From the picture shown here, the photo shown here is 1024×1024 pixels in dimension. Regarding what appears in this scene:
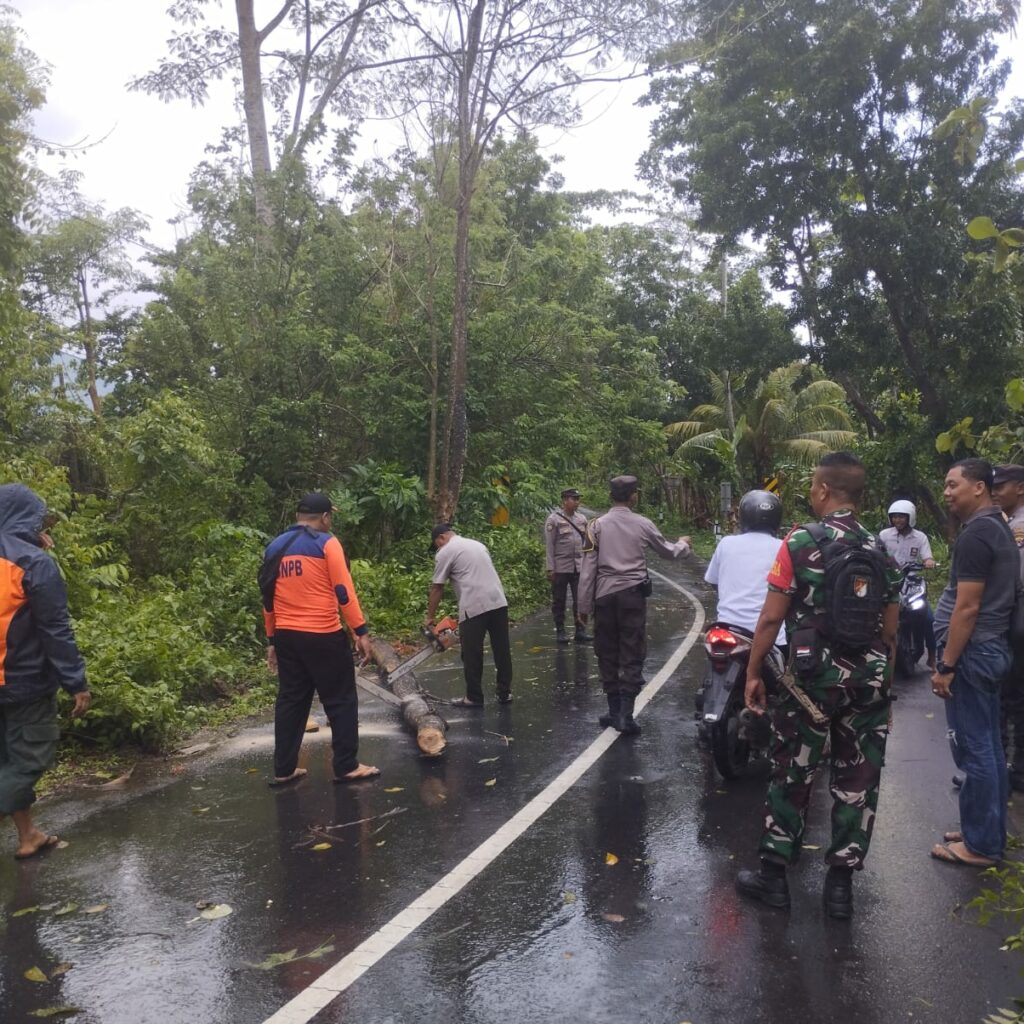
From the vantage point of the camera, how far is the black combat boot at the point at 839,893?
14.0 ft

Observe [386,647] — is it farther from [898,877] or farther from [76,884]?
[898,877]

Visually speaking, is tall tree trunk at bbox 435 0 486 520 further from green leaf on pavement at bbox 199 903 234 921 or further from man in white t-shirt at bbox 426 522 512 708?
green leaf on pavement at bbox 199 903 234 921

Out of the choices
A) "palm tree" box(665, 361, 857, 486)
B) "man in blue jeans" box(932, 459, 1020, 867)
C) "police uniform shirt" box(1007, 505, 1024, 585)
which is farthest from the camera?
"palm tree" box(665, 361, 857, 486)

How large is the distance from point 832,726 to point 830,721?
0.17ft

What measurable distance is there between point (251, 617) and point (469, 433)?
344 inches

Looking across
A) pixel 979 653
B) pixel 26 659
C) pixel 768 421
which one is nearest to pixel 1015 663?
pixel 979 653

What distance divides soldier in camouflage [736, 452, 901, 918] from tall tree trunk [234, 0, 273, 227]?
16.5 meters

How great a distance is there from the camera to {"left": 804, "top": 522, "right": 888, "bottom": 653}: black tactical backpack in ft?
13.9

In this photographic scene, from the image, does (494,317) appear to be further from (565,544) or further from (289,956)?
(289,956)

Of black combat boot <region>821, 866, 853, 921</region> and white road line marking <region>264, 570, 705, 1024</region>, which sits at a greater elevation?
black combat boot <region>821, 866, 853, 921</region>

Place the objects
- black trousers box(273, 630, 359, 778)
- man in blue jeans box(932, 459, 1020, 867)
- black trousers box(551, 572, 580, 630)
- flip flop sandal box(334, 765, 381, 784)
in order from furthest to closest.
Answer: black trousers box(551, 572, 580, 630) → flip flop sandal box(334, 765, 381, 784) → black trousers box(273, 630, 359, 778) → man in blue jeans box(932, 459, 1020, 867)

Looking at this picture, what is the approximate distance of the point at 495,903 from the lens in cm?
453

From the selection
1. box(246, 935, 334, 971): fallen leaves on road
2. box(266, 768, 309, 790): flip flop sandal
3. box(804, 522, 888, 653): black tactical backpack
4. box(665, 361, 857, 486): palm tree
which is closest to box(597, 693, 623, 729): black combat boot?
box(266, 768, 309, 790): flip flop sandal

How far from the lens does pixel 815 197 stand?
17.6 meters
